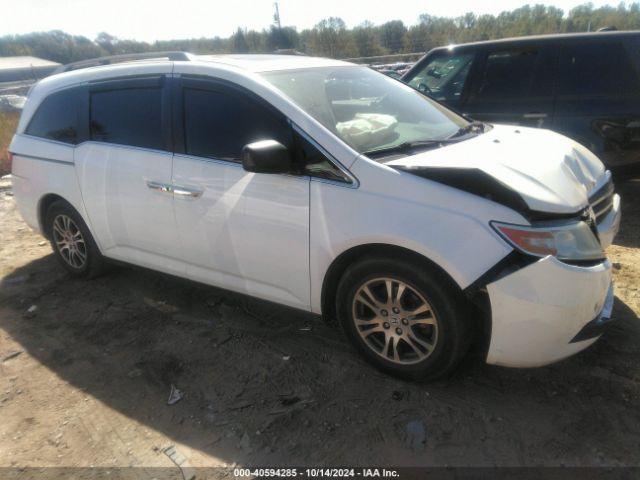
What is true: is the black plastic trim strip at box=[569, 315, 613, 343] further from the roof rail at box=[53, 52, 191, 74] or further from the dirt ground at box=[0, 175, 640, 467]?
the roof rail at box=[53, 52, 191, 74]

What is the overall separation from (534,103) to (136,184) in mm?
4013

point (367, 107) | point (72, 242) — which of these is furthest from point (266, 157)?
point (72, 242)

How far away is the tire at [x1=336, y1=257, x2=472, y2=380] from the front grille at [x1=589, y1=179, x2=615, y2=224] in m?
1.09

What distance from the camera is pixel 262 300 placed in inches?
123

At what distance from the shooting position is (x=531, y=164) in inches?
103

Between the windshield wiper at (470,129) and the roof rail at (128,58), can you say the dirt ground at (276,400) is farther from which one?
the roof rail at (128,58)

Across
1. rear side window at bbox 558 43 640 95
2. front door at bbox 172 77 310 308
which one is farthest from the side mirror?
rear side window at bbox 558 43 640 95

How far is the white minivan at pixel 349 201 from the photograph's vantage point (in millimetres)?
2297

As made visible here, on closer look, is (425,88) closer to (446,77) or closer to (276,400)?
(446,77)

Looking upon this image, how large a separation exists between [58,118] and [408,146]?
3025mm

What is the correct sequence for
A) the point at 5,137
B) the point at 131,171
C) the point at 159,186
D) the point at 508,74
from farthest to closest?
the point at 5,137
the point at 508,74
the point at 131,171
the point at 159,186

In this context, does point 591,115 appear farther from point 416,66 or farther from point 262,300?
point 262,300

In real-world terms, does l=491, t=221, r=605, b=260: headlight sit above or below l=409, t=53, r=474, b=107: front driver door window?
below

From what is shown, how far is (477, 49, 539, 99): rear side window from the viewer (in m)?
5.13
